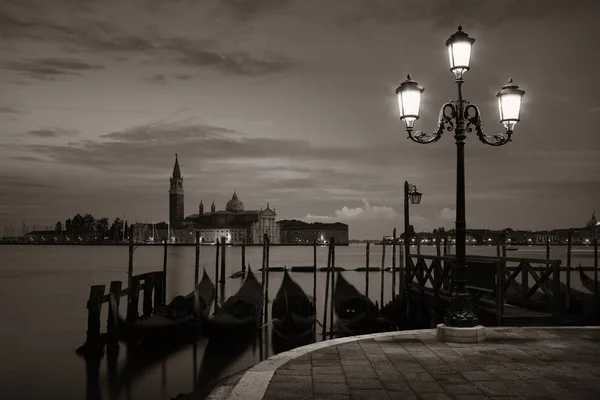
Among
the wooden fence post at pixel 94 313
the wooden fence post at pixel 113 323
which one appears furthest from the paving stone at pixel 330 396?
the wooden fence post at pixel 113 323

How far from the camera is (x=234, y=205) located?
144875 millimetres

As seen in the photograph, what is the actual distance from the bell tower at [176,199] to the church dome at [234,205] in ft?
38.0

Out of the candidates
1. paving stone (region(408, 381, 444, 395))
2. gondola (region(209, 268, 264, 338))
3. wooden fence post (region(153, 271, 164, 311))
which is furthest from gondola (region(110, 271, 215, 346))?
paving stone (region(408, 381, 444, 395))

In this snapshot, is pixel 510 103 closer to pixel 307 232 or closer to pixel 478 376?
pixel 478 376

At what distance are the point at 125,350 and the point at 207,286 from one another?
3.96 metres

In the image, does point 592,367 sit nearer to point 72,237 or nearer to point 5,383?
point 5,383

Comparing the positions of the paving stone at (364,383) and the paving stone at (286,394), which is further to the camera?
Result: the paving stone at (364,383)

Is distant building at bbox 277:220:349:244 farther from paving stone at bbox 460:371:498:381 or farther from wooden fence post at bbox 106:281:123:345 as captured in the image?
paving stone at bbox 460:371:498:381

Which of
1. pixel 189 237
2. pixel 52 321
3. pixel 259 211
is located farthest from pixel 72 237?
pixel 52 321

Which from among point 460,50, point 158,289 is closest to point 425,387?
point 460,50

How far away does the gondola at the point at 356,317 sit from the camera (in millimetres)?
12820

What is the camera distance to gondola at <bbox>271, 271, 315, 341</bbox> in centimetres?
1262

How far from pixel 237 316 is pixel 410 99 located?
24.9 ft

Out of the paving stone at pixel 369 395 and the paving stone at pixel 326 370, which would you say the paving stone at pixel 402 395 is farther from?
the paving stone at pixel 326 370
